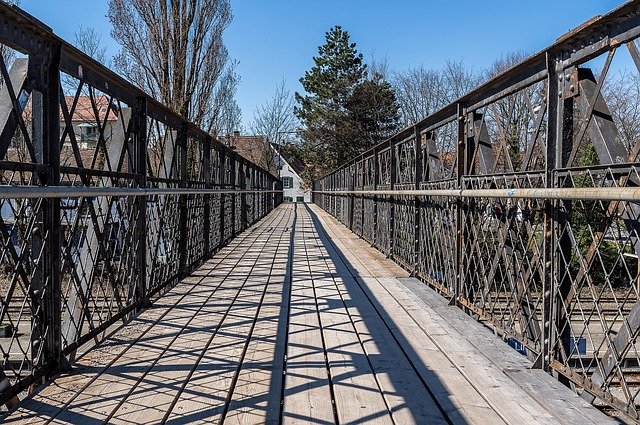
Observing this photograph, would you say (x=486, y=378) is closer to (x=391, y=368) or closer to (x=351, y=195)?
(x=391, y=368)

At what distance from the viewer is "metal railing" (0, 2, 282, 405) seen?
217 cm

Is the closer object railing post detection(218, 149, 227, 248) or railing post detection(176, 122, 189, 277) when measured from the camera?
railing post detection(176, 122, 189, 277)

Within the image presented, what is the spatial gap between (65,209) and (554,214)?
2248 millimetres

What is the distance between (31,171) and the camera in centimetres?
228

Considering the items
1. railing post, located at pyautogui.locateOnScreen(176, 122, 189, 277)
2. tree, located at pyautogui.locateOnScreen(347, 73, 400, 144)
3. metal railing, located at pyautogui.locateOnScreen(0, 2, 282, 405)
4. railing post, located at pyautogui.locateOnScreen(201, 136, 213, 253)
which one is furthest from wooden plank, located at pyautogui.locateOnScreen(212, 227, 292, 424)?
tree, located at pyautogui.locateOnScreen(347, 73, 400, 144)

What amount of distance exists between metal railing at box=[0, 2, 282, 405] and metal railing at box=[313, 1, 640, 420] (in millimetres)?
2063

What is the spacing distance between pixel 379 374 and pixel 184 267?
3.35 meters

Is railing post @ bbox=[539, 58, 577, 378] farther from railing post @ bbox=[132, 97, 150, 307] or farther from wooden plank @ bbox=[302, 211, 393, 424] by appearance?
railing post @ bbox=[132, 97, 150, 307]

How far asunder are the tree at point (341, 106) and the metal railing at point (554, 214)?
92.6ft

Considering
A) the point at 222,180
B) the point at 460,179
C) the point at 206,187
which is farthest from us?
the point at 222,180

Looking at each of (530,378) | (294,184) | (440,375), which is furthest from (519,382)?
(294,184)

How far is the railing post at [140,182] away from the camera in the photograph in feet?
12.7

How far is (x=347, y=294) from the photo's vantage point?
Result: 471 cm

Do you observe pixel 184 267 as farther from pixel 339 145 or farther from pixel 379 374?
pixel 339 145
